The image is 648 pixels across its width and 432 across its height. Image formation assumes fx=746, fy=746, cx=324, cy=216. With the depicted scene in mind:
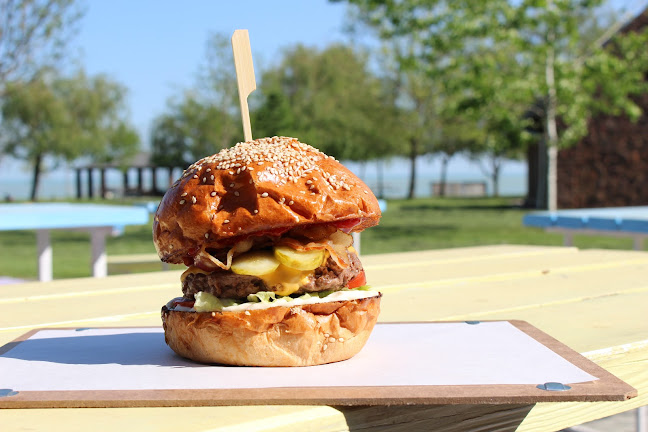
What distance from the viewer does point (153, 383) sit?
1.70 metres

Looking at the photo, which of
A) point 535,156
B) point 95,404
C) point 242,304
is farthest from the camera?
point 535,156

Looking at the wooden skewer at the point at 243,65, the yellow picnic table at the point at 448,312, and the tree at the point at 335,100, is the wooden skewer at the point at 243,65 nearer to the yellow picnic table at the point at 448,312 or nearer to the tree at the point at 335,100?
the yellow picnic table at the point at 448,312

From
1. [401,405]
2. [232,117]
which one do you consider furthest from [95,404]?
[232,117]

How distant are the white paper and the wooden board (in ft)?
0.18

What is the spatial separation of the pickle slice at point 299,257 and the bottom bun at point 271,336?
11cm

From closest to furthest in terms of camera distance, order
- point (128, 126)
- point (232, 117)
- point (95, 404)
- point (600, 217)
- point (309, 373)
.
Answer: point (95, 404), point (309, 373), point (600, 217), point (232, 117), point (128, 126)

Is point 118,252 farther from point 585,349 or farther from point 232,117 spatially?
point 232,117

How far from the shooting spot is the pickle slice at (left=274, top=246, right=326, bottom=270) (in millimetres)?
1985

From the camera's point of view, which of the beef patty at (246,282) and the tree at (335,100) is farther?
the tree at (335,100)

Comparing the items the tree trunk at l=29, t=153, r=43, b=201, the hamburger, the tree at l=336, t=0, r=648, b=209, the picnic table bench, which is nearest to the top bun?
the hamburger

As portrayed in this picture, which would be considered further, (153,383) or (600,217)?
(600,217)

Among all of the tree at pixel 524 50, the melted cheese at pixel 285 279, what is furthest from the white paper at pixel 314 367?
the tree at pixel 524 50

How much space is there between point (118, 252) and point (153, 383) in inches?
599

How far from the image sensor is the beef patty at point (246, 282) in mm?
2027
